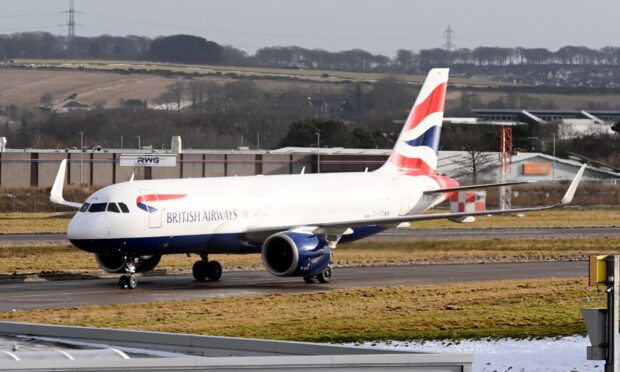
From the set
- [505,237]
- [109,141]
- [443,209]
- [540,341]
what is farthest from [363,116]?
[540,341]

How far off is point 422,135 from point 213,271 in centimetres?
1152

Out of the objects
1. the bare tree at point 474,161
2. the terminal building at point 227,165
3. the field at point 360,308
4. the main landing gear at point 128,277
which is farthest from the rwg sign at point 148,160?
the main landing gear at point 128,277

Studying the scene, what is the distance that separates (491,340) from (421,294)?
8963mm

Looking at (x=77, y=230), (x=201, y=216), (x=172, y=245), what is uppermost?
(x=201, y=216)

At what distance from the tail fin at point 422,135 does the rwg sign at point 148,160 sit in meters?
58.7

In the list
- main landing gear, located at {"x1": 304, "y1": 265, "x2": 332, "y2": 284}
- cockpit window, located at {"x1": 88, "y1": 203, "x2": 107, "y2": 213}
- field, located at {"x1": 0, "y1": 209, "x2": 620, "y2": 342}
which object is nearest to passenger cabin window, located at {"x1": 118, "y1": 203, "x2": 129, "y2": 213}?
cockpit window, located at {"x1": 88, "y1": 203, "x2": 107, "y2": 213}

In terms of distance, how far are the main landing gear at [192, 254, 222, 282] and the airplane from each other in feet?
0.11

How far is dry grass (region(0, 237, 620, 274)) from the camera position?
5003 centimetres

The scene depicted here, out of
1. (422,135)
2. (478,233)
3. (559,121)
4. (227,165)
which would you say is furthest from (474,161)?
(422,135)

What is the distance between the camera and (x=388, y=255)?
5009 centimetres

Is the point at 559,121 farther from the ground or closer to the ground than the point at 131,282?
farther from the ground

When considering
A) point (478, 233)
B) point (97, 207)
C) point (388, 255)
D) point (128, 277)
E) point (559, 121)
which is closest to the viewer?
point (97, 207)

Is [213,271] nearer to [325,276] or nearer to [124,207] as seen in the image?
[325,276]

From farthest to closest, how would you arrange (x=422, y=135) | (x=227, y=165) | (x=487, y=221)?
(x=227, y=165), (x=487, y=221), (x=422, y=135)
